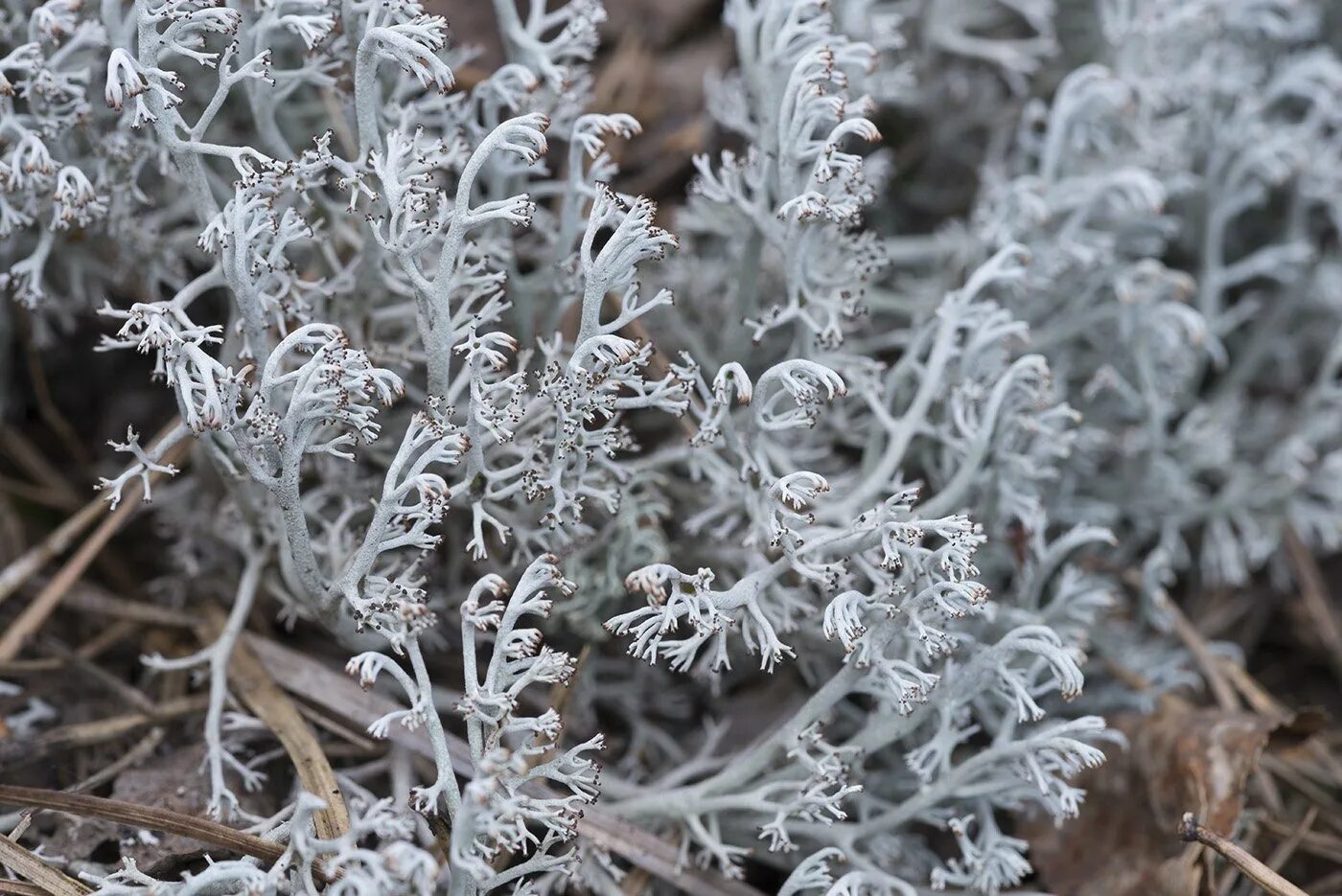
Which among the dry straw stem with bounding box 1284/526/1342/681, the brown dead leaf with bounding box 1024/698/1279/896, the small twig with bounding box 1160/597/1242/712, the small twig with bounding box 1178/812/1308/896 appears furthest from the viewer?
the dry straw stem with bounding box 1284/526/1342/681

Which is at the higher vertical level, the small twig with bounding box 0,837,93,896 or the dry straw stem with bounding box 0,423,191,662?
the dry straw stem with bounding box 0,423,191,662

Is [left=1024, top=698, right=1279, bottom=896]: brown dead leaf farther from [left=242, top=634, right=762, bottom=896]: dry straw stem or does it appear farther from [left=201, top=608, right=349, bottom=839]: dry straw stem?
[left=201, top=608, right=349, bottom=839]: dry straw stem

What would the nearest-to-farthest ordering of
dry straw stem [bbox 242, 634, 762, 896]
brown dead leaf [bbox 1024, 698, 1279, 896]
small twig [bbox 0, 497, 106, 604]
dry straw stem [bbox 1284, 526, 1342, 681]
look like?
dry straw stem [bbox 242, 634, 762, 896] → brown dead leaf [bbox 1024, 698, 1279, 896] → small twig [bbox 0, 497, 106, 604] → dry straw stem [bbox 1284, 526, 1342, 681]

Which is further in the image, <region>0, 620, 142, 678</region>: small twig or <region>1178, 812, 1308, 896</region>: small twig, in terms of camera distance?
<region>0, 620, 142, 678</region>: small twig

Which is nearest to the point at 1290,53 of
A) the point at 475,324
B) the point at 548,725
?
the point at 475,324

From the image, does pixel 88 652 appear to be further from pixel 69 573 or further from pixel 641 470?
pixel 641 470

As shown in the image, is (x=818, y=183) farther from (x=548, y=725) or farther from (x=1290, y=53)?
(x=1290, y=53)

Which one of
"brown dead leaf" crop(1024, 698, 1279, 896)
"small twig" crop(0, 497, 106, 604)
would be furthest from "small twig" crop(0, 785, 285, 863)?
"brown dead leaf" crop(1024, 698, 1279, 896)

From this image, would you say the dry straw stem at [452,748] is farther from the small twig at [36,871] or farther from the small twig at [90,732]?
the small twig at [36,871]
